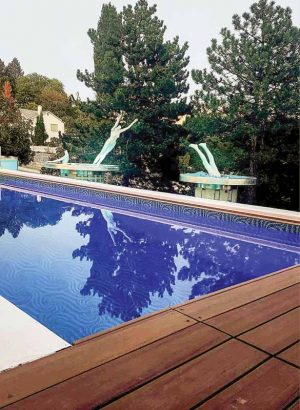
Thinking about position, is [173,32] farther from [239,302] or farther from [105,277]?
[239,302]

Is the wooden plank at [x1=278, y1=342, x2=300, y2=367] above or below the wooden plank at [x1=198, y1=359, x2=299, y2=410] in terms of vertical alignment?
above

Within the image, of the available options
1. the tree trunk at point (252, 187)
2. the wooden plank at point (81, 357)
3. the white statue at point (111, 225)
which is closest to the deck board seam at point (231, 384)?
the wooden plank at point (81, 357)

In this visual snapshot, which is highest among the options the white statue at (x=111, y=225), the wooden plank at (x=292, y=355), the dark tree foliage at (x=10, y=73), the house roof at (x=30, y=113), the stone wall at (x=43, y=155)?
the dark tree foliage at (x=10, y=73)

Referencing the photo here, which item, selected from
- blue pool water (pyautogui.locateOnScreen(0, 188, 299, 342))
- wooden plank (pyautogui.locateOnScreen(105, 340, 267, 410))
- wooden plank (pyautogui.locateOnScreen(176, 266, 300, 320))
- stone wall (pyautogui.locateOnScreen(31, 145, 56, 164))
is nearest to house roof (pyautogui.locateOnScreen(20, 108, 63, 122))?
stone wall (pyautogui.locateOnScreen(31, 145, 56, 164))

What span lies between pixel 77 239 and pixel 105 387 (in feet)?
12.9

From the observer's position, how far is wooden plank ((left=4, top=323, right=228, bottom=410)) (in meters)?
1.18

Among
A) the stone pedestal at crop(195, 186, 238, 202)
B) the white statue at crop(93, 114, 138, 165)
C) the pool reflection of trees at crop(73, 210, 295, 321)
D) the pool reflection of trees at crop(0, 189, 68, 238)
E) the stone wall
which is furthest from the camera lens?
the stone wall

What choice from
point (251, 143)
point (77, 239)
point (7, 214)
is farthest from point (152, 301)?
point (251, 143)

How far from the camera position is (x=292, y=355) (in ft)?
4.88

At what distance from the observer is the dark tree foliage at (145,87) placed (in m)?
11.4

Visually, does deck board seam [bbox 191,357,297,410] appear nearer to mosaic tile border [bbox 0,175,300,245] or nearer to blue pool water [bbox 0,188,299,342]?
blue pool water [bbox 0,188,299,342]

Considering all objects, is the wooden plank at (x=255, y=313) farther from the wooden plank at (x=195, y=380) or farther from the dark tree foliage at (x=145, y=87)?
the dark tree foliage at (x=145, y=87)

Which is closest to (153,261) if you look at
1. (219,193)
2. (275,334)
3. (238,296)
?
(238,296)

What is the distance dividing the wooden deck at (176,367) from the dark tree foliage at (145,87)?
985 cm
